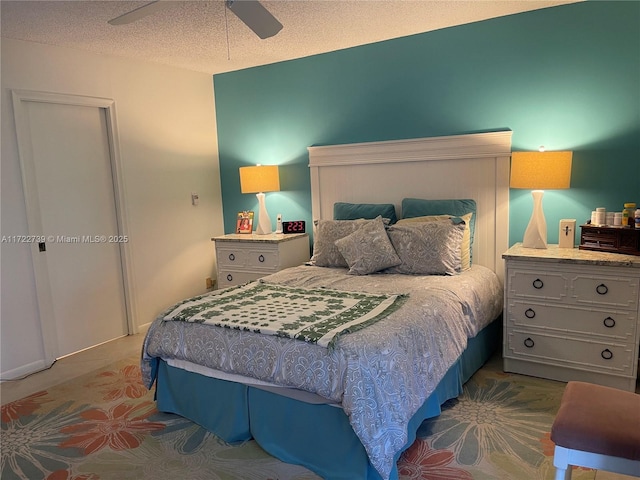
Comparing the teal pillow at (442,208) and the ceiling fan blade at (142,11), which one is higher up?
the ceiling fan blade at (142,11)

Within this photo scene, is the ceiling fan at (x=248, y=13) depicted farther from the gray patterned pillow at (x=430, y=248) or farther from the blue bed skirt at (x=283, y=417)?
the blue bed skirt at (x=283, y=417)

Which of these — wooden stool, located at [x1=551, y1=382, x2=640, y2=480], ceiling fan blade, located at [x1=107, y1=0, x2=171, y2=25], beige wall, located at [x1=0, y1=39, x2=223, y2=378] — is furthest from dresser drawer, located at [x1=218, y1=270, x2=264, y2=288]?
wooden stool, located at [x1=551, y1=382, x2=640, y2=480]

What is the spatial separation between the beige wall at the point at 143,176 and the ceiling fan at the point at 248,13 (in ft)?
5.19

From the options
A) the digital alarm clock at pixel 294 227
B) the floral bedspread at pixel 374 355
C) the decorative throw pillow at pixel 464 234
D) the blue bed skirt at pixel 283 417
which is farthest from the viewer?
the digital alarm clock at pixel 294 227

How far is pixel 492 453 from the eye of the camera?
2225 millimetres

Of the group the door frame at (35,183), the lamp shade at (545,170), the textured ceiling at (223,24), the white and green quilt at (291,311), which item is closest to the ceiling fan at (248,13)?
the textured ceiling at (223,24)

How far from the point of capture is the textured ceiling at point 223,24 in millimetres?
2830

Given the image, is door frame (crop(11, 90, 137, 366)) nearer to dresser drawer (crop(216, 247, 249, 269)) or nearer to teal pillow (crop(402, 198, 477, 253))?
dresser drawer (crop(216, 247, 249, 269))

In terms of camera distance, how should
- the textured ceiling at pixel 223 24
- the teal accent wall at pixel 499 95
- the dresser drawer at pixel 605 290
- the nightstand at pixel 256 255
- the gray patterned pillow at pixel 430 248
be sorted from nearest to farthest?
the dresser drawer at pixel 605 290, the textured ceiling at pixel 223 24, the teal accent wall at pixel 499 95, the gray patterned pillow at pixel 430 248, the nightstand at pixel 256 255

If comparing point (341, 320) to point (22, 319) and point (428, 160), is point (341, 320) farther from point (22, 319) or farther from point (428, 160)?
point (22, 319)

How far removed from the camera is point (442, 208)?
3.49 m

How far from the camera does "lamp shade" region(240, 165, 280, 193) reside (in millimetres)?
4203

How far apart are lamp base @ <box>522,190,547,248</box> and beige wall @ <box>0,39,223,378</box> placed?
307 centimetres

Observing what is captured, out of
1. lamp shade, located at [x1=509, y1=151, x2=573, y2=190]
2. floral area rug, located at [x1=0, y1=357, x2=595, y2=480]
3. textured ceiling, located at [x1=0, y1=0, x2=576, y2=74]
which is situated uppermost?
textured ceiling, located at [x1=0, y1=0, x2=576, y2=74]
